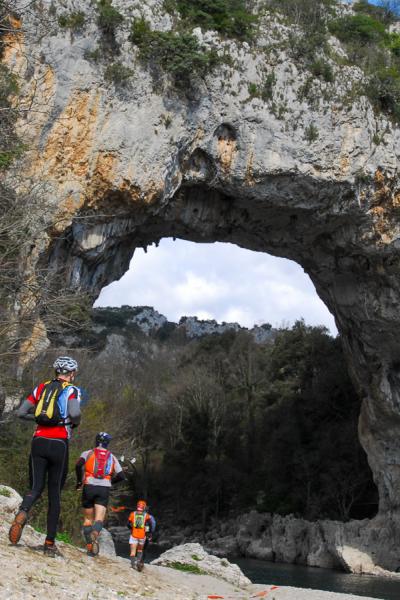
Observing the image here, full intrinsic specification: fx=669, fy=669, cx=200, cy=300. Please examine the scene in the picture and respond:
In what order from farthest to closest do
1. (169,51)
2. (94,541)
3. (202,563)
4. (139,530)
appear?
(169,51) < (202,563) < (139,530) < (94,541)

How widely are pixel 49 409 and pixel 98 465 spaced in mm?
1232

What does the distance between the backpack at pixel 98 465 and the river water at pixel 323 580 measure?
10.4m

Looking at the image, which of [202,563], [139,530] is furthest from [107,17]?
[139,530]

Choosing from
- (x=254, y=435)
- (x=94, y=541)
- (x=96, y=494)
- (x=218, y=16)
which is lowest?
(x=94, y=541)

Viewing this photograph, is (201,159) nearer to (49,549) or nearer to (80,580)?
(49,549)

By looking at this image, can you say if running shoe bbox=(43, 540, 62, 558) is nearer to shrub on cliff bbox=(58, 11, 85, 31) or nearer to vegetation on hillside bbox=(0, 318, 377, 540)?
shrub on cliff bbox=(58, 11, 85, 31)

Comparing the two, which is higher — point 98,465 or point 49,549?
point 98,465

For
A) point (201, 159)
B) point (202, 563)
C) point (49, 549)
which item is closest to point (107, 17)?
point (201, 159)

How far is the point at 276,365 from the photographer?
35906 mm

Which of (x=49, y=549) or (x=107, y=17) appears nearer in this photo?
(x=49, y=549)

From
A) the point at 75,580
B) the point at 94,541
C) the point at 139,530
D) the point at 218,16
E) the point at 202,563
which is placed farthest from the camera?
the point at 218,16

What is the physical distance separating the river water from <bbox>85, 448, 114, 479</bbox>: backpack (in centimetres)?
1038

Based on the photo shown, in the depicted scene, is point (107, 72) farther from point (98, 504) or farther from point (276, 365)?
point (276, 365)

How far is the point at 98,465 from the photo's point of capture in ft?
20.5
